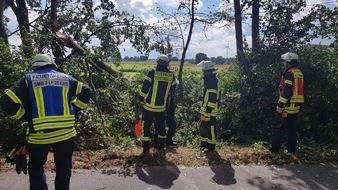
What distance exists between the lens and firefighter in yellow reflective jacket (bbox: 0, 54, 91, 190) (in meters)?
3.71

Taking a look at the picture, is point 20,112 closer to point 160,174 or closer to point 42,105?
point 42,105

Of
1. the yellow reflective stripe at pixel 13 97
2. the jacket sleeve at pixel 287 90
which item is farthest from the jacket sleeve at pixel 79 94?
the jacket sleeve at pixel 287 90

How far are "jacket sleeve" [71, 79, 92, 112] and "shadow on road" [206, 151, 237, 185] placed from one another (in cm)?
244

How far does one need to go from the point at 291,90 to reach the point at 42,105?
4589 millimetres

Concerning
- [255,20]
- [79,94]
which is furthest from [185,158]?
[255,20]

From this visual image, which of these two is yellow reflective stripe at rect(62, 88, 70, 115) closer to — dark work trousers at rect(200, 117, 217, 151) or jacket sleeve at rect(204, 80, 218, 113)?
jacket sleeve at rect(204, 80, 218, 113)

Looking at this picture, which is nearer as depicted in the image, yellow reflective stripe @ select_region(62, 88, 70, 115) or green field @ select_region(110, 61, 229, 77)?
yellow reflective stripe @ select_region(62, 88, 70, 115)

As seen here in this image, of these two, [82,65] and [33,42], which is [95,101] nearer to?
[82,65]

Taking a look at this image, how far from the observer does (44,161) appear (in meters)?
3.89

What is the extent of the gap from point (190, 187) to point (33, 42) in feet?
19.7

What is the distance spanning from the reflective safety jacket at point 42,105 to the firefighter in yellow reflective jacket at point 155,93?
2650 millimetres

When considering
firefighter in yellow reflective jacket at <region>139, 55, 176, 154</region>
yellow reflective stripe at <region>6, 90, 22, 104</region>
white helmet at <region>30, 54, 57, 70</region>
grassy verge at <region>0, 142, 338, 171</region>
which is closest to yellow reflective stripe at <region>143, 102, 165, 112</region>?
firefighter in yellow reflective jacket at <region>139, 55, 176, 154</region>

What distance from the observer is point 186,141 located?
26.3 feet

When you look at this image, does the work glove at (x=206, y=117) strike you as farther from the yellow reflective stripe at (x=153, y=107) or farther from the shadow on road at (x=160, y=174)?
the shadow on road at (x=160, y=174)
